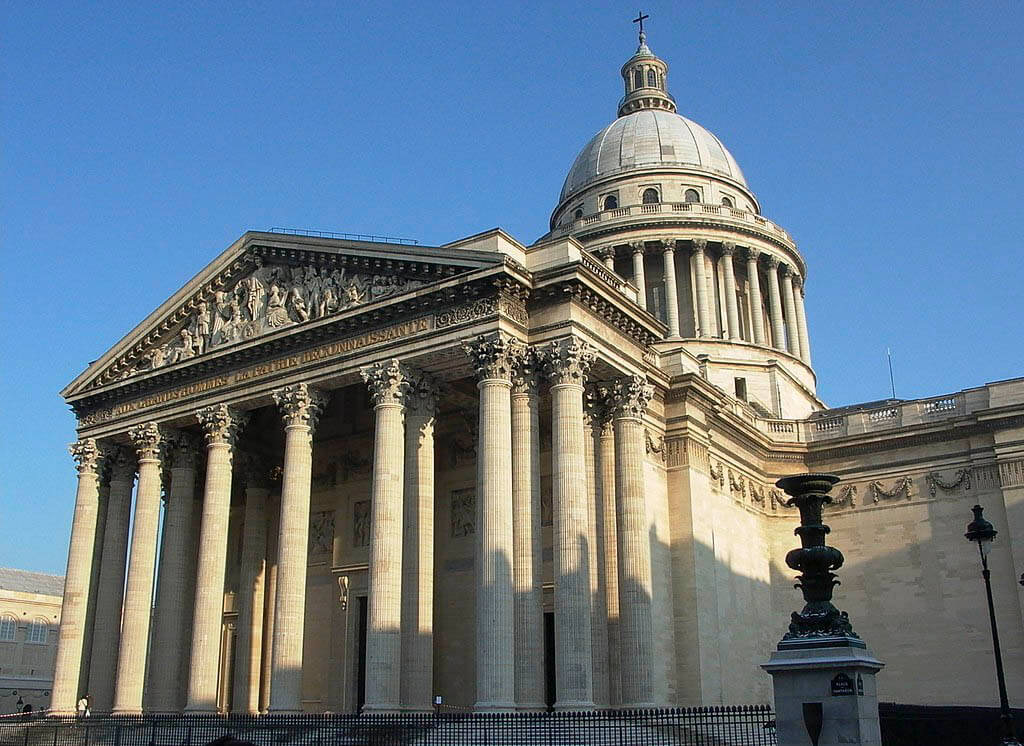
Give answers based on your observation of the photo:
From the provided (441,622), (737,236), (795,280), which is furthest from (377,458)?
(795,280)

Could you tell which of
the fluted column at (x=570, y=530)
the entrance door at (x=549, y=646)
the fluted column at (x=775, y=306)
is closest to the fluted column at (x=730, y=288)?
the fluted column at (x=775, y=306)

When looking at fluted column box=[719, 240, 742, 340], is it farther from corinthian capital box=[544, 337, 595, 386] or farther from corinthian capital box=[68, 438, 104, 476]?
corinthian capital box=[68, 438, 104, 476]

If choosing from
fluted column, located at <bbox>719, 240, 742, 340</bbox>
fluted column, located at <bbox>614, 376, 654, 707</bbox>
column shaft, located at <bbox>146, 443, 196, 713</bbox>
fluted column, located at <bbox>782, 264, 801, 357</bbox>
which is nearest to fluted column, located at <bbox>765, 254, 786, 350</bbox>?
fluted column, located at <bbox>782, 264, 801, 357</bbox>

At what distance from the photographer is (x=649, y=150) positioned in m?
63.9

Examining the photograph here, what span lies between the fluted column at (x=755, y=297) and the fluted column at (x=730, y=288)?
0.88 meters

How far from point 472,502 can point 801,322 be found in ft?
97.6

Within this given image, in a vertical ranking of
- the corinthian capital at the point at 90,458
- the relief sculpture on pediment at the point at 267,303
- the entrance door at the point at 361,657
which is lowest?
the entrance door at the point at 361,657

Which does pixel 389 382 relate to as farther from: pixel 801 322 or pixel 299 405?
pixel 801 322

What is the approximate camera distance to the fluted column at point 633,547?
102ft

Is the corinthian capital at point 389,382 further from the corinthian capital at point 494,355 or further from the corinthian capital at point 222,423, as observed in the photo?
the corinthian capital at point 222,423

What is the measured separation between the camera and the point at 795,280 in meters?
61.5

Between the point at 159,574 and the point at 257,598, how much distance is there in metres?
3.94

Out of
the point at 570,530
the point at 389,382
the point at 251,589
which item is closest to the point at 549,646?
the point at 570,530

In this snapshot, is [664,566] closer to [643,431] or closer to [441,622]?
[643,431]
